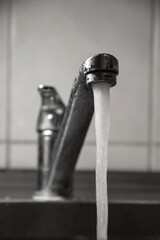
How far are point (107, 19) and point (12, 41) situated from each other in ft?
0.62

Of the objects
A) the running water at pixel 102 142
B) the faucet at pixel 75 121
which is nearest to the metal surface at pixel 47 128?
the faucet at pixel 75 121

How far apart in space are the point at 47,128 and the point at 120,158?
0.80ft

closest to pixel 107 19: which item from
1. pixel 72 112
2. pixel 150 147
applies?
pixel 150 147

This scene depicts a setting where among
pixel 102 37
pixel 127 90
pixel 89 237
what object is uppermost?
pixel 102 37

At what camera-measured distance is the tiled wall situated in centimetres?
70

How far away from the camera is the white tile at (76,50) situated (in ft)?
2.30

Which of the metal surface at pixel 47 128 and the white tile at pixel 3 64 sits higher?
the white tile at pixel 3 64

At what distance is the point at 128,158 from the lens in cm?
70

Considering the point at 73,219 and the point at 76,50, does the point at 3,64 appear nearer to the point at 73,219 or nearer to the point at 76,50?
the point at 76,50

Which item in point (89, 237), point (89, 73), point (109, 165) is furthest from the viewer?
point (109, 165)

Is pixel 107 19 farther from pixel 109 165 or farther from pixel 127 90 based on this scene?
pixel 109 165

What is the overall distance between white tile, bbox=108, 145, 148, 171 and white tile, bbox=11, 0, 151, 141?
2 cm

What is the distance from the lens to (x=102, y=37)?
708 mm

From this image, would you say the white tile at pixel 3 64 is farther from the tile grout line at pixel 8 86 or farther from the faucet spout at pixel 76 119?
the faucet spout at pixel 76 119
